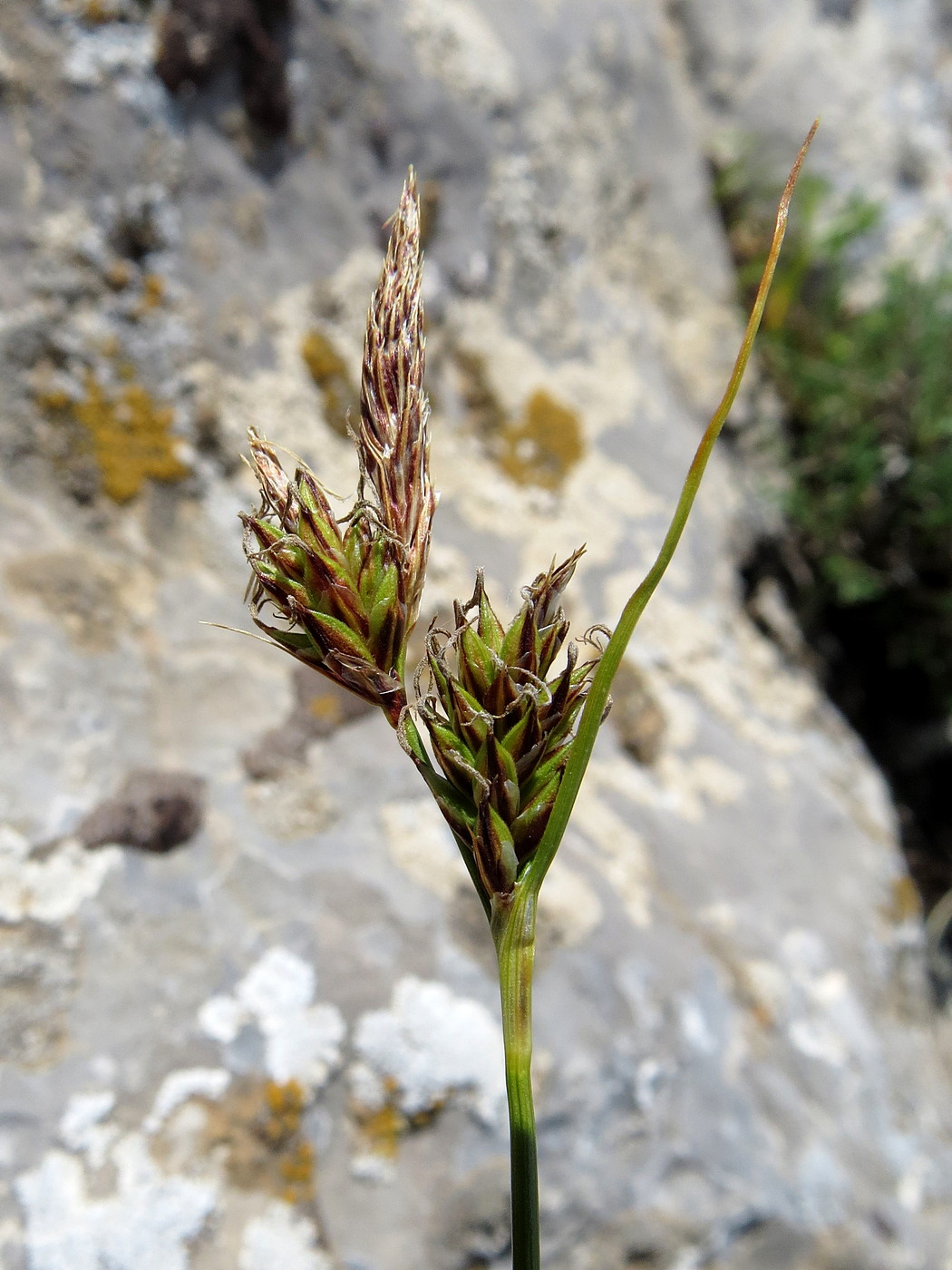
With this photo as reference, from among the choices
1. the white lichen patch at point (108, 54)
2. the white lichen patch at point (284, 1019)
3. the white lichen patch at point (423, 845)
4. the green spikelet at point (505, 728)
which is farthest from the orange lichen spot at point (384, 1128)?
the white lichen patch at point (108, 54)

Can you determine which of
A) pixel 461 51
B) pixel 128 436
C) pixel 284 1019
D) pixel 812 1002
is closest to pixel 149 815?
pixel 284 1019

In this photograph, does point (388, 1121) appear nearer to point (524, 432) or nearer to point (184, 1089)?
point (184, 1089)

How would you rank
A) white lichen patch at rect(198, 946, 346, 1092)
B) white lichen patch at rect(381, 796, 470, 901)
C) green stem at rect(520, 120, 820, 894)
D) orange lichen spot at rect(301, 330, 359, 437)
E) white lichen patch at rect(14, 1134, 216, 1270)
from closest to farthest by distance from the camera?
1. green stem at rect(520, 120, 820, 894)
2. white lichen patch at rect(14, 1134, 216, 1270)
3. white lichen patch at rect(198, 946, 346, 1092)
4. white lichen patch at rect(381, 796, 470, 901)
5. orange lichen spot at rect(301, 330, 359, 437)

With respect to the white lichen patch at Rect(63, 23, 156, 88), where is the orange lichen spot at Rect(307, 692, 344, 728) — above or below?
below

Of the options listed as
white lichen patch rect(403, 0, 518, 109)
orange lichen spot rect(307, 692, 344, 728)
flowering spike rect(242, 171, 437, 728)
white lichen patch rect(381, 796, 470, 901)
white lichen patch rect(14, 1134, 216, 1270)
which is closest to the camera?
flowering spike rect(242, 171, 437, 728)

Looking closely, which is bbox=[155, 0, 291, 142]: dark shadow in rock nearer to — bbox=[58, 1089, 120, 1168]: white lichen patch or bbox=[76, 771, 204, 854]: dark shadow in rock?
bbox=[76, 771, 204, 854]: dark shadow in rock

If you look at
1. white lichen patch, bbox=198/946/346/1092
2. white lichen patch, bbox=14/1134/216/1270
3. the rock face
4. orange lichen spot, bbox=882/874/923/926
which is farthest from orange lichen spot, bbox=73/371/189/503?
orange lichen spot, bbox=882/874/923/926
